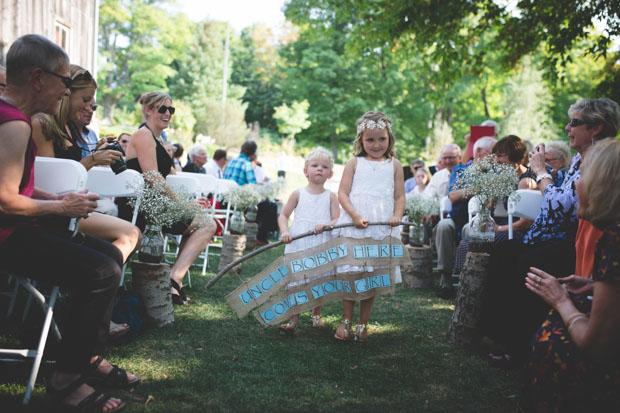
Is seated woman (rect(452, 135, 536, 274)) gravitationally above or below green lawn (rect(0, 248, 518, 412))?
above

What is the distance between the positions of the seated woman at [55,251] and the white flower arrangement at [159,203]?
1.26 m

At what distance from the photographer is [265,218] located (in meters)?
10.2

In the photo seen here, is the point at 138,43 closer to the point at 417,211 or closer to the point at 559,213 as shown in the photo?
the point at 417,211

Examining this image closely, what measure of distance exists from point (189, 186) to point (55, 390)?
259 cm

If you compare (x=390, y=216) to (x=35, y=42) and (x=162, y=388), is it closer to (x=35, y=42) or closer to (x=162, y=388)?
(x=162, y=388)

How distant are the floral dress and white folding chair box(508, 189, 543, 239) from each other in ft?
7.00

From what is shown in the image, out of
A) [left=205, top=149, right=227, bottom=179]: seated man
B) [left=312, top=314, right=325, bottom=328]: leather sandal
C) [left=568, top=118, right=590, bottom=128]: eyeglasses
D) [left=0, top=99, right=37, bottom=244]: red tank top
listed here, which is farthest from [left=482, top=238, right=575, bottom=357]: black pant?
[left=205, top=149, right=227, bottom=179]: seated man

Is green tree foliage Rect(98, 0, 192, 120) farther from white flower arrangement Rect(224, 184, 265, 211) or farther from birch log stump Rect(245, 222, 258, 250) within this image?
white flower arrangement Rect(224, 184, 265, 211)

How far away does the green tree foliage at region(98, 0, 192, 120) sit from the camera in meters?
29.3

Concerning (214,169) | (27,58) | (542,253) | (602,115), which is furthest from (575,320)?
(214,169)

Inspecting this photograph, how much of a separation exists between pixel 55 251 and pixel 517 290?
310cm

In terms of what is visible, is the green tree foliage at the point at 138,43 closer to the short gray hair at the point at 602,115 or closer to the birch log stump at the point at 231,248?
the birch log stump at the point at 231,248

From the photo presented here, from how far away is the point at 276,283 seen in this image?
367 cm

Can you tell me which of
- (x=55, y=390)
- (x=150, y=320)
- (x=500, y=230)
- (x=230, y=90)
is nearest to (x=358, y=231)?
(x=500, y=230)
